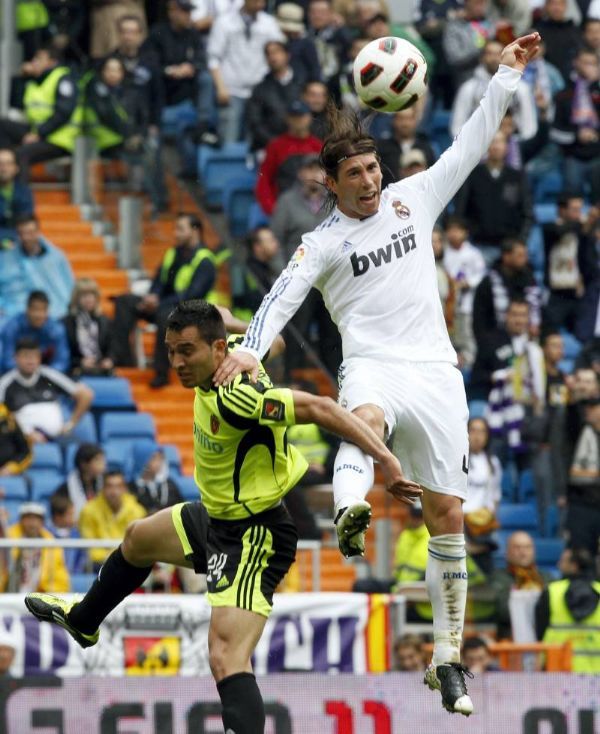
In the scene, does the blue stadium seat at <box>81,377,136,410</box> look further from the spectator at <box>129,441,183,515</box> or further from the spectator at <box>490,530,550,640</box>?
the spectator at <box>490,530,550,640</box>

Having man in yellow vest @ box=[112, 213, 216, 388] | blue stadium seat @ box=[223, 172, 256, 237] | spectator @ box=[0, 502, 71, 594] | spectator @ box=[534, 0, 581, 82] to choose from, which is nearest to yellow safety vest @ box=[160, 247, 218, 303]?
man in yellow vest @ box=[112, 213, 216, 388]

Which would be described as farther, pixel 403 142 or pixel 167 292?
pixel 403 142

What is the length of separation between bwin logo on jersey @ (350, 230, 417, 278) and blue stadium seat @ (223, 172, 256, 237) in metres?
8.05

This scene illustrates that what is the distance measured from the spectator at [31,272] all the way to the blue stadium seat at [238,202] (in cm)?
161

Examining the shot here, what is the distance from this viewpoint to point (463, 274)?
18.9 meters

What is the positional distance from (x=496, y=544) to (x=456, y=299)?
246cm

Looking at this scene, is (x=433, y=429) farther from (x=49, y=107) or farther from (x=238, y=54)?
(x=238, y=54)

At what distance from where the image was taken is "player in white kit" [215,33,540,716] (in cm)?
1114

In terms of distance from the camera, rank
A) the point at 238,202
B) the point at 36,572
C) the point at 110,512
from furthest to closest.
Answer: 1. the point at 238,202
2. the point at 110,512
3. the point at 36,572

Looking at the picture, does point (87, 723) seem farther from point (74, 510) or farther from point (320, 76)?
point (320, 76)

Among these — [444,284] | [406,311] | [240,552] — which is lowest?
[240,552]

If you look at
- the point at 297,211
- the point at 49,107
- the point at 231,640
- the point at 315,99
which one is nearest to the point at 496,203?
the point at 315,99

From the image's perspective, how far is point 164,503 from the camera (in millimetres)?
16578

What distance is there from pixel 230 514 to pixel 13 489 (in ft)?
19.6
